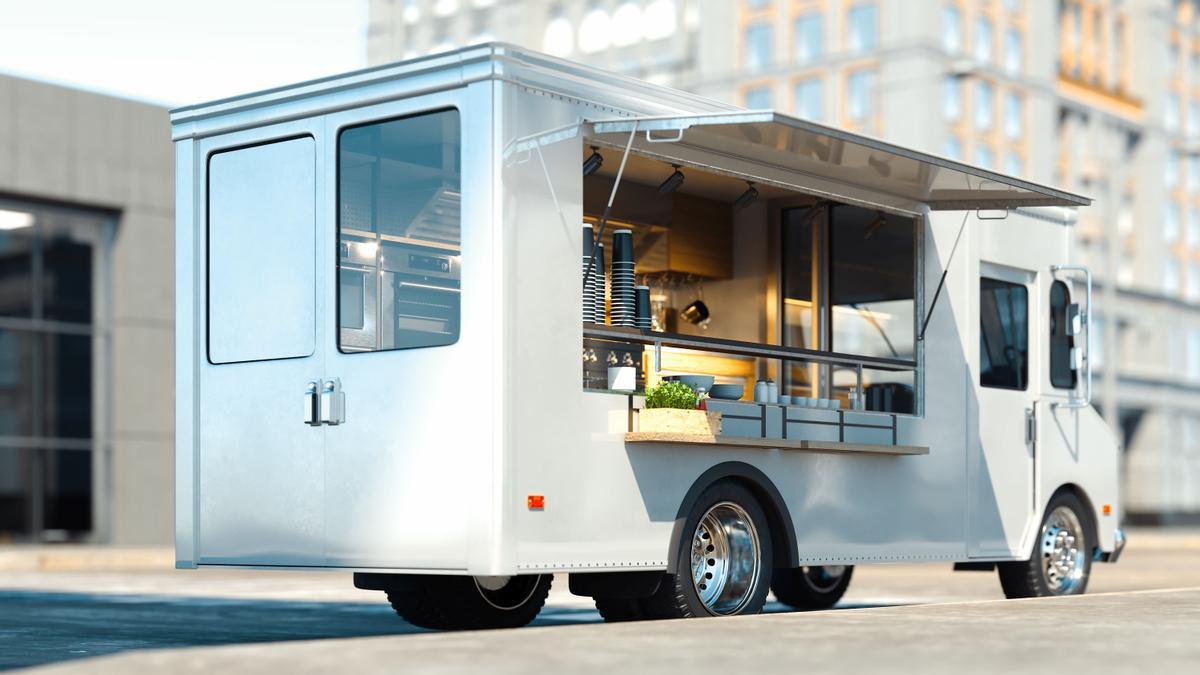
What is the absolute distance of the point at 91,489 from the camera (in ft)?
98.8

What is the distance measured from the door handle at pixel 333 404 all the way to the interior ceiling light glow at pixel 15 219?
21.2 metres

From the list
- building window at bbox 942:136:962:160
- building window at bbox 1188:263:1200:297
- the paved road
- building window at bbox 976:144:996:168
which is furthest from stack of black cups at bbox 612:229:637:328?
building window at bbox 1188:263:1200:297

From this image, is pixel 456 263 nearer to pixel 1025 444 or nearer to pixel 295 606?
pixel 1025 444

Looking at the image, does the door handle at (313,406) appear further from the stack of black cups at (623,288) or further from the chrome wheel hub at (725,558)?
the chrome wheel hub at (725,558)

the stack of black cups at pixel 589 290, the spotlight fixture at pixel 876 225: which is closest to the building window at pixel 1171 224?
the spotlight fixture at pixel 876 225

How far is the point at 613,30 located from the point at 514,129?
6130 centimetres

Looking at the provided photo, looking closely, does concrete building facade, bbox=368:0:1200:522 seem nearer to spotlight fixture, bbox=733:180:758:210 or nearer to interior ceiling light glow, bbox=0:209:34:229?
interior ceiling light glow, bbox=0:209:34:229

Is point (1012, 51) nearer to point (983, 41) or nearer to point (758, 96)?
point (983, 41)

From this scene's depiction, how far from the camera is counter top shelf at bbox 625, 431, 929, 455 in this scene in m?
9.54

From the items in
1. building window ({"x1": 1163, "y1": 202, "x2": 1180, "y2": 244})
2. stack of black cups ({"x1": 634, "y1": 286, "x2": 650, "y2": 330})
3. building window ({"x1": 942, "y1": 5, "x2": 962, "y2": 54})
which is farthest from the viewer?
building window ({"x1": 1163, "y1": 202, "x2": 1180, "y2": 244})

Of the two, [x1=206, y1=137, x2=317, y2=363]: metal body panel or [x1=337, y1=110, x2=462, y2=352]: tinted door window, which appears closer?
[x1=337, y1=110, x2=462, y2=352]: tinted door window

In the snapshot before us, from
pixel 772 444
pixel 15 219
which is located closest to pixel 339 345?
pixel 772 444

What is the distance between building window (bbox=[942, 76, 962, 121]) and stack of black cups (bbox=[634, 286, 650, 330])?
49603 millimetres

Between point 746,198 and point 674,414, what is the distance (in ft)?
7.47
